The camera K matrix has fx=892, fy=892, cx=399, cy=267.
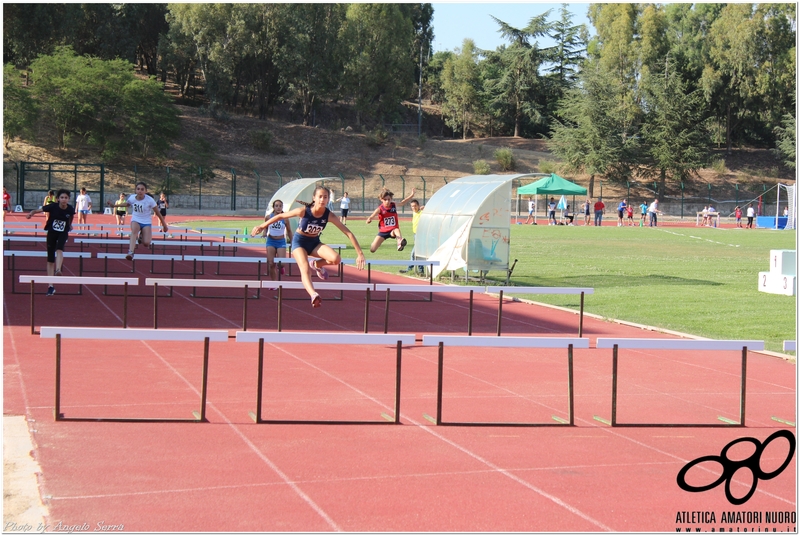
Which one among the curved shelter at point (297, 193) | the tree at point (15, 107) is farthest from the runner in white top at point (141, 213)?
the tree at point (15, 107)

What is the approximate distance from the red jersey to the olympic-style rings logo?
1252cm

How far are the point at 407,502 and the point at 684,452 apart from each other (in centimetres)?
260

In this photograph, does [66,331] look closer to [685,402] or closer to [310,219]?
[310,219]

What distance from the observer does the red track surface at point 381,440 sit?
536 cm

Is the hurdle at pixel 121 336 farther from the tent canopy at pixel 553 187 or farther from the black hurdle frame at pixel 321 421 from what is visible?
the tent canopy at pixel 553 187

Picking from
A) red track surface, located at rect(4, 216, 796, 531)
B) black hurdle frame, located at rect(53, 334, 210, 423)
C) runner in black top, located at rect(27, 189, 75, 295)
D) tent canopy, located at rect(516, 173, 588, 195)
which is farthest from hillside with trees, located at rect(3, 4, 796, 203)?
black hurdle frame, located at rect(53, 334, 210, 423)

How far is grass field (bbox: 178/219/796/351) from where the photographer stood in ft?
49.0

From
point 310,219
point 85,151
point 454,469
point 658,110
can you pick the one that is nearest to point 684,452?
point 454,469

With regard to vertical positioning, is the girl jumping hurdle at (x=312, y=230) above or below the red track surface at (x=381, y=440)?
above

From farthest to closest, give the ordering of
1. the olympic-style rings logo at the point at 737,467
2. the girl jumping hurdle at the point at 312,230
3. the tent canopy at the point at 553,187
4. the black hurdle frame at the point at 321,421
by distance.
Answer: the tent canopy at the point at 553,187
the girl jumping hurdle at the point at 312,230
the black hurdle frame at the point at 321,421
the olympic-style rings logo at the point at 737,467

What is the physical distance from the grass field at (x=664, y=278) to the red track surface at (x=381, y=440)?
3246mm

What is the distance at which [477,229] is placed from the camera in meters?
20.1

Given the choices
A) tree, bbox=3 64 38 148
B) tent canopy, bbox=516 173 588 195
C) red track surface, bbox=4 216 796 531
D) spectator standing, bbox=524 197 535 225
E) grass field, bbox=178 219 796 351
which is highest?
tree, bbox=3 64 38 148

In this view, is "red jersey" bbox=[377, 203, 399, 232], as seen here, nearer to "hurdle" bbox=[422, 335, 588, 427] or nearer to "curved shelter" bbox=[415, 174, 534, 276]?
"curved shelter" bbox=[415, 174, 534, 276]
